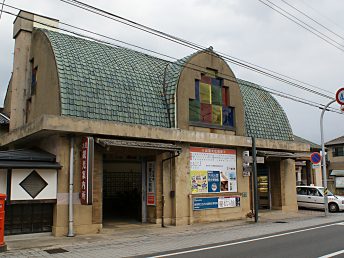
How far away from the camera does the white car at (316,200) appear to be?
24.1m

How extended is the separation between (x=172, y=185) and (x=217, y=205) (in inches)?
112

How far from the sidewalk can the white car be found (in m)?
7.32

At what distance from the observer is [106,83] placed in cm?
1570

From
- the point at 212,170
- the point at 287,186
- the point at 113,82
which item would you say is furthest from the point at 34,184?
the point at 287,186

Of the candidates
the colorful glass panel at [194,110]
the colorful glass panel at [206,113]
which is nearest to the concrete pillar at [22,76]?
the colorful glass panel at [194,110]

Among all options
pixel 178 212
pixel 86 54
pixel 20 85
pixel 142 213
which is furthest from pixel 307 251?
pixel 20 85

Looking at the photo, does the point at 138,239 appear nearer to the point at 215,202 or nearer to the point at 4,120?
the point at 215,202

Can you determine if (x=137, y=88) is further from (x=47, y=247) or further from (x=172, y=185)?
(x=47, y=247)

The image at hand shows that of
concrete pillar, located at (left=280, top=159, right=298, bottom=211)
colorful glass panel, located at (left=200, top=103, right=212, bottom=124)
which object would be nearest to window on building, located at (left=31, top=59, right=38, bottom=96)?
colorful glass panel, located at (left=200, top=103, right=212, bottom=124)

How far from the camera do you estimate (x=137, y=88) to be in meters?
16.7

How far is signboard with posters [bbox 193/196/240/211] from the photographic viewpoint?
17000 mm

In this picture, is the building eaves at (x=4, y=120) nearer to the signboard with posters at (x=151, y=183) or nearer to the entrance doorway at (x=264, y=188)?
the signboard with posters at (x=151, y=183)

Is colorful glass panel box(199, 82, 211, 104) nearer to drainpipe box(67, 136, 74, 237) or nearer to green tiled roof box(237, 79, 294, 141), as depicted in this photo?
Result: green tiled roof box(237, 79, 294, 141)

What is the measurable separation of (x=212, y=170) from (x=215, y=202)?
1522 mm
